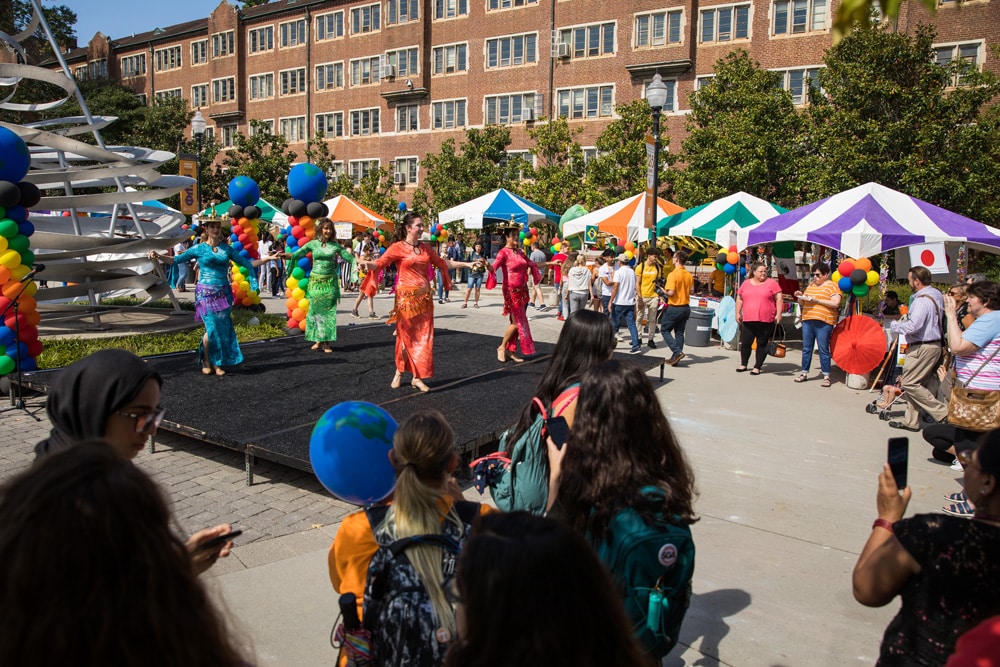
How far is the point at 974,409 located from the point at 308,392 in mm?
6353

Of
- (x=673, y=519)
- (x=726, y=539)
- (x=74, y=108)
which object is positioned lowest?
(x=726, y=539)

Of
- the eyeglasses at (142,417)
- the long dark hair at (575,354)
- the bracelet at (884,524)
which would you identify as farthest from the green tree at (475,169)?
the bracelet at (884,524)

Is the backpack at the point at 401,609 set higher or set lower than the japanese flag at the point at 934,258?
lower

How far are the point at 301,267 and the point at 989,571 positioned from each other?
431 inches

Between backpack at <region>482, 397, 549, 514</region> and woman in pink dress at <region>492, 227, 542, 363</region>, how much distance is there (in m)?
7.51

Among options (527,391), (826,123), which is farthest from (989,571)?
(826,123)

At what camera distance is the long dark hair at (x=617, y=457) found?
2400 millimetres

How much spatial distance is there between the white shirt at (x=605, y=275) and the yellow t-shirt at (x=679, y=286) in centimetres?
279

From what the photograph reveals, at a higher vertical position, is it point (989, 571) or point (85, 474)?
point (85, 474)

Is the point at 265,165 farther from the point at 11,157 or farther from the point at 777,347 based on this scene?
the point at 777,347

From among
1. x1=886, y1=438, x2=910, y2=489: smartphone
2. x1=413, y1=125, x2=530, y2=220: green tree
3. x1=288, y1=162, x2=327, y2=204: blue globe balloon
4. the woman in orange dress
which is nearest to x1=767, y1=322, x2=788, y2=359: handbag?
→ the woman in orange dress

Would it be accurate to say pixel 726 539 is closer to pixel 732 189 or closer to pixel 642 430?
pixel 642 430

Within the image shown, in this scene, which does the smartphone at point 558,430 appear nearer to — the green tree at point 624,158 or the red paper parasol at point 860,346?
the red paper parasol at point 860,346

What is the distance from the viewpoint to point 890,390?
29.4 ft
